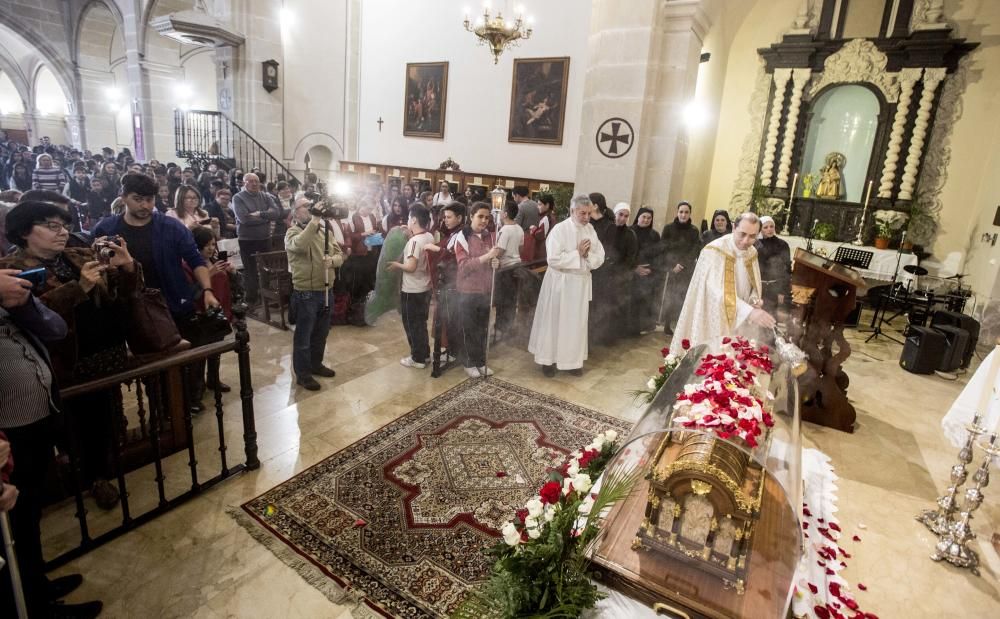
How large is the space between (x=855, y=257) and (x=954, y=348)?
350 centimetres

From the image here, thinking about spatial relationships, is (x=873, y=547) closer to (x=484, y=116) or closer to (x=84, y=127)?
(x=484, y=116)

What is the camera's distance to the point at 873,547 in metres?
3.55

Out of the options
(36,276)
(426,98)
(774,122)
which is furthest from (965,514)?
(426,98)

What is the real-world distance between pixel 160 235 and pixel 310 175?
941cm

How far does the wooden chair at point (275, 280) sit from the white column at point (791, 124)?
34.3ft

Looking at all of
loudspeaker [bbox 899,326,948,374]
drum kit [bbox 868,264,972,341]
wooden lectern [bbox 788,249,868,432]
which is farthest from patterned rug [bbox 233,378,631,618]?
drum kit [bbox 868,264,972,341]

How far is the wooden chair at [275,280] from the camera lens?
6.86m

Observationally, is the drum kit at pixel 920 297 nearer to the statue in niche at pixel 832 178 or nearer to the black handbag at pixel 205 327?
the statue in niche at pixel 832 178

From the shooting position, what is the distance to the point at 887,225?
10664mm

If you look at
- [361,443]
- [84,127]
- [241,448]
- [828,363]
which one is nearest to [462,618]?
[361,443]

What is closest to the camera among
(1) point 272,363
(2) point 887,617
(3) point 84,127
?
(2) point 887,617

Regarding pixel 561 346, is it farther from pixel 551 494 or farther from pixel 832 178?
pixel 832 178

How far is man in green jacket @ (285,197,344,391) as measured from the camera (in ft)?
16.1

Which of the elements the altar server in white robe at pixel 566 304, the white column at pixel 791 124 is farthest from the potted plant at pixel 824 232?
the altar server in white robe at pixel 566 304
